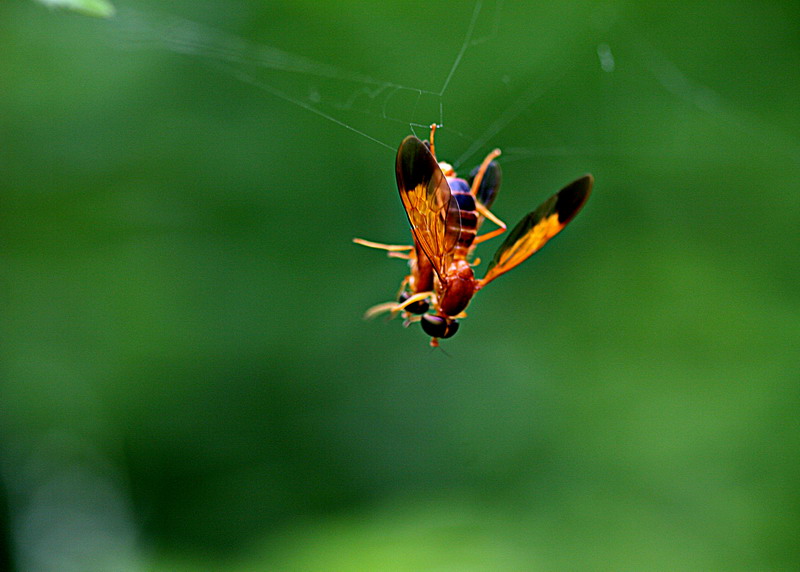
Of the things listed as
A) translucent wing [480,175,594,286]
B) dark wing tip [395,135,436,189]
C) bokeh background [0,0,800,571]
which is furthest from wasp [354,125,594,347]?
bokeh background [0,0,800,571]

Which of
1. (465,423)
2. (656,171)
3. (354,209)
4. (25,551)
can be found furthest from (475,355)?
(25,551)

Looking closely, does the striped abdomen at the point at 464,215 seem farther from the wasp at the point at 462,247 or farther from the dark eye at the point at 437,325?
the dark eye at the point at 437,325

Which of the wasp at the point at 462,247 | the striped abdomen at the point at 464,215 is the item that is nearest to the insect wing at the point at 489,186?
the wasp at the point at 462,247

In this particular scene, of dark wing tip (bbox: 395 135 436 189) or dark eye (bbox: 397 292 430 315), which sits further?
dark eye (bbox: 397 292 430 315)

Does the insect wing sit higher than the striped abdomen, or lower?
higher

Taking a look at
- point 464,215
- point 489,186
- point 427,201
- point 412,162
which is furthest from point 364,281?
point 412,162

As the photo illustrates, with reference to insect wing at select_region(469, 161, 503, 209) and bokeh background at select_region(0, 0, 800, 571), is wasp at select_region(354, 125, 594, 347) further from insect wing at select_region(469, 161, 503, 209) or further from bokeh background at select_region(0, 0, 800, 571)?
bokeh background at select_region(0, 0, 800, 571)

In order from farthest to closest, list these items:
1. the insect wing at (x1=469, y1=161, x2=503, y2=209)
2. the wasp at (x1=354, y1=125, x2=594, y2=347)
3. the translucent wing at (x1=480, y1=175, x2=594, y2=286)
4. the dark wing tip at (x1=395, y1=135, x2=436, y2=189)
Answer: the insect wing at (x1=469, y1=161, x2=503, y2=209)
the translucent wing at (x1=480, y1=175, x2=594, y2=286)
the wasp at (x1=354, y1=125, x2=594, y2=347)
the dark wing tip at (x1=395, y1=135, x2=436, y2=189)
